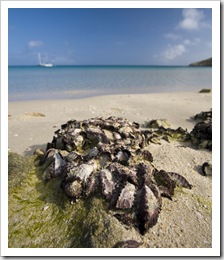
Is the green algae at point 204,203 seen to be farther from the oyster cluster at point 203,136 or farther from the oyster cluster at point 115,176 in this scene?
the oyster cluster at point 203,136

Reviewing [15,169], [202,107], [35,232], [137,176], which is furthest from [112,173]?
[202,107]

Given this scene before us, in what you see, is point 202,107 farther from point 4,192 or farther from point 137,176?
point 4,192

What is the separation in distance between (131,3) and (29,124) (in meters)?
5.88

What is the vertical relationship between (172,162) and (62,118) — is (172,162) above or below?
below

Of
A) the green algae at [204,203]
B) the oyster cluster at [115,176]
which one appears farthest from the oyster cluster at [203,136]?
the green algae at [204,203]

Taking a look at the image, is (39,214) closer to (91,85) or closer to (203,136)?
(203,136)

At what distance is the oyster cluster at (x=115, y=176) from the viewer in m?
2.95

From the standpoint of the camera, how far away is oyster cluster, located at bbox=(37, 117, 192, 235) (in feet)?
9.67

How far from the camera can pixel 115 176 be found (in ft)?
11.0

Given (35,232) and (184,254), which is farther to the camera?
(35,232)

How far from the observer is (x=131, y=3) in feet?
11.2

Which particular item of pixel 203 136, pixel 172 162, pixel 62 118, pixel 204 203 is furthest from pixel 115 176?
pixel 62 118

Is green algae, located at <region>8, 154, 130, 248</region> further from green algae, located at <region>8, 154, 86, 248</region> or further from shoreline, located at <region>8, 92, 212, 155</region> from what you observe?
shoreline, located at <region>8, 92, 212, 155</region>

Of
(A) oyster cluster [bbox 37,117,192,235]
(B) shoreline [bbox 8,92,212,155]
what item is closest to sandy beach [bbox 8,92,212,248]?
(B) shoreline [bbox 8,92,212,155]
